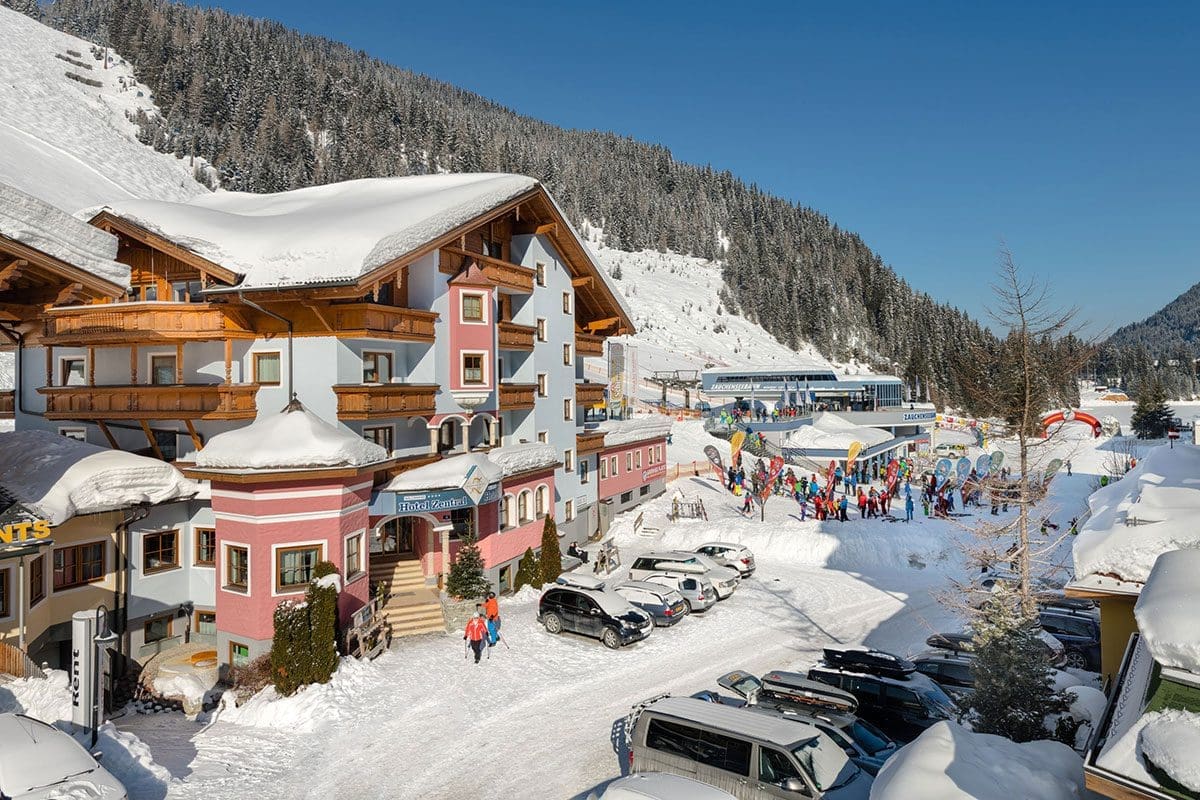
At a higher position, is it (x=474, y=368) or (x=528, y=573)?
(x=474, y=368)

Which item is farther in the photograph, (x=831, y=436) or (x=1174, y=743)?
(x=831, y=436)

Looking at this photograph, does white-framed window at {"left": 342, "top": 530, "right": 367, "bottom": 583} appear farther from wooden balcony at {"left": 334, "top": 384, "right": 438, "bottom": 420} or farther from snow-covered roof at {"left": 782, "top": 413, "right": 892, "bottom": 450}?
snow-covered roof at {"left": 782, "top": 413, "right": 892, "bottom": 450}

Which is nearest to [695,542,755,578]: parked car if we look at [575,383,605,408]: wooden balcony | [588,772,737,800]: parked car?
[575,383,605,408]: wooden balcony

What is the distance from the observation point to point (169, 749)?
15.6m

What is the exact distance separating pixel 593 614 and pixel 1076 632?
1384cm

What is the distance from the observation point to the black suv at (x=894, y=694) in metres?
16.1

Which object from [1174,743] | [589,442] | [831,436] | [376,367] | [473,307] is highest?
[473,307]

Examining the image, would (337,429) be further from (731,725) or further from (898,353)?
(898,353)

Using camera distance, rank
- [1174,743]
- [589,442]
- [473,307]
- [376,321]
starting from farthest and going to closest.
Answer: [589,442], [473,307], [376,321], [1174,743]

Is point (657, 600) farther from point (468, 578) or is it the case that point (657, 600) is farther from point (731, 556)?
point (731, 556)

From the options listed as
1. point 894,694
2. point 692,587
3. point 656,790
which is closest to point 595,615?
point 692,587

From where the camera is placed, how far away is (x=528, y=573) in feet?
90.7

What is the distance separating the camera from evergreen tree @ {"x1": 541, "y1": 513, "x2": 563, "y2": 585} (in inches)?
1113

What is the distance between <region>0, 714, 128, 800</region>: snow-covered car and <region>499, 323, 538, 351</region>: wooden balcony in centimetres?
1965
